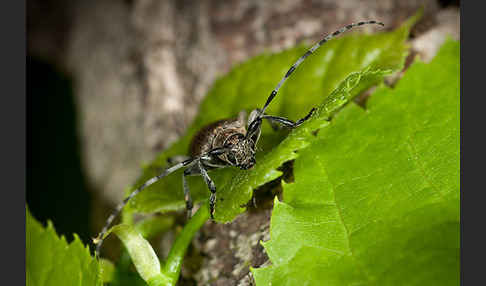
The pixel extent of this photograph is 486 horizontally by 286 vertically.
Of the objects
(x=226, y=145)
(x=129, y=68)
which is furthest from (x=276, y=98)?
(x=129, y=68)

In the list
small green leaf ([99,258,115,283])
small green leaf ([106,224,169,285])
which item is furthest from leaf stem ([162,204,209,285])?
small green leaf ([99,258,115,283])

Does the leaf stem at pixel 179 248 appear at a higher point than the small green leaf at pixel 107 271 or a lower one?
higher

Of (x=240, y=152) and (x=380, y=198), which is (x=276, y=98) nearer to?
(x=240, y=152)

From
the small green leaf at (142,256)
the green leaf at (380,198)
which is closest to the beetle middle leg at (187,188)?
the small green leaf at (142,256)

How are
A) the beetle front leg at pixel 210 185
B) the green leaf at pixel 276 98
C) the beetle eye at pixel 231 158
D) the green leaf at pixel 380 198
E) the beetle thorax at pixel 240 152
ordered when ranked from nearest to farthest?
the green leaf at pixel 380 198 → the green leaf at pixel 276 98 → the beetle front leg at pixel 210 185 → the beetle thorax at pixel 240 152 → the beetle eye at pixel 231 158

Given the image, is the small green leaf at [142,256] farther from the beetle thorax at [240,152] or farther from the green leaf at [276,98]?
the beetle thorax at [240,152]

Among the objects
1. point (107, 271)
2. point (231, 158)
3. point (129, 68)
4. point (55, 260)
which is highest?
point (129, 68)

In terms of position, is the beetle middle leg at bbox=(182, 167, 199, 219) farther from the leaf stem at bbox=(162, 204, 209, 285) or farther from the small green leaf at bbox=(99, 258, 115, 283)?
the small green leaf at bbox=(99, 258, 115, 283)
